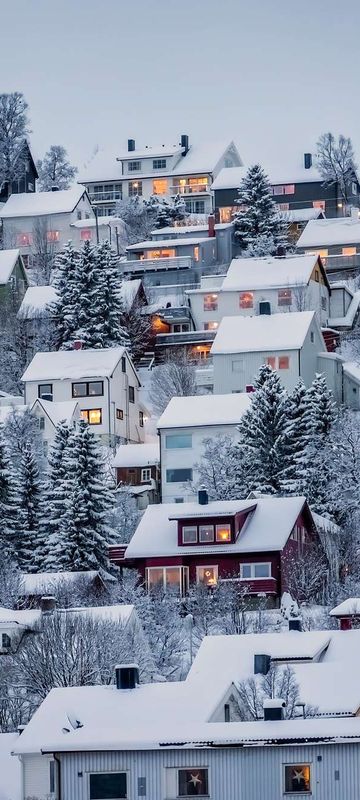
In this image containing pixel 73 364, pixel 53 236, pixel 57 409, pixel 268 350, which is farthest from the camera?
pixel 53 236

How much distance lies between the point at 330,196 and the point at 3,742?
9717cm

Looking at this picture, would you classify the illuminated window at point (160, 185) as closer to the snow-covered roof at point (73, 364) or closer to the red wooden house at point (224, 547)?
the snow-covered roof at point (73, 364)

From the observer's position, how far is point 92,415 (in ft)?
326

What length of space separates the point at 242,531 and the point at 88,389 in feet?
78.8

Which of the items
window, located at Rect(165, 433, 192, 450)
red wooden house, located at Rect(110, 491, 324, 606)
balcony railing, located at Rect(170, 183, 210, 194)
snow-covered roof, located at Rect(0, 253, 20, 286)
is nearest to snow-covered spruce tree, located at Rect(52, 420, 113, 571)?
red wooden house, located at Rect(110, 491, 324, 606)

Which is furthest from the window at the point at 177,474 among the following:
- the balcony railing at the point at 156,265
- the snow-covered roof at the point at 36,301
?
the balcony railing at the point at 156,265

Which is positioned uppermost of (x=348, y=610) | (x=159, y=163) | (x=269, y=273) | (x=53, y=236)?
(x=159, y=163)

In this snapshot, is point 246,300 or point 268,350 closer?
point 268,350

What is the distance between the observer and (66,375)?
3967 inches

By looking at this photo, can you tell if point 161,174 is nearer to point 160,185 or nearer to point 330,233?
point 160,185

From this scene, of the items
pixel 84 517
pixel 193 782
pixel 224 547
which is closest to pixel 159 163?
pixel 84 517

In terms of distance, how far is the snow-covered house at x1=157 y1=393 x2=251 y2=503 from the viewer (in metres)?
91.0

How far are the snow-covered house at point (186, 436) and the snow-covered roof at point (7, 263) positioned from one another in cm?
2945

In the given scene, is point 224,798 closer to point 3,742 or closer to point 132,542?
point 3,742
